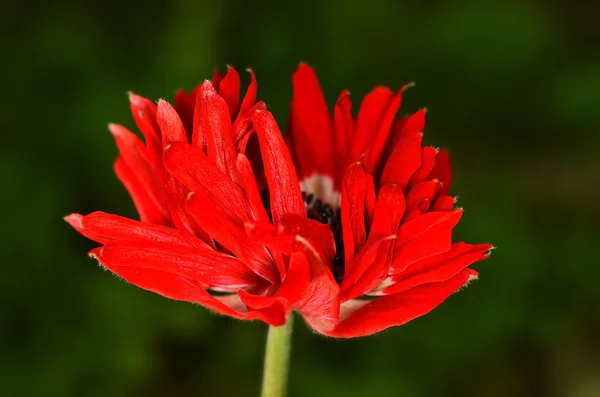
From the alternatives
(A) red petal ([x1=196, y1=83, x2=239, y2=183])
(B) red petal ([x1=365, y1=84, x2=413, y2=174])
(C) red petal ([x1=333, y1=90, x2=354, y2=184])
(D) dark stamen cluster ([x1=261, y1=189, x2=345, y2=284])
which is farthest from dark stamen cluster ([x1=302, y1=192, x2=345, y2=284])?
(A) red petal ([x1=196, y1=83, x2=239, y2=183])

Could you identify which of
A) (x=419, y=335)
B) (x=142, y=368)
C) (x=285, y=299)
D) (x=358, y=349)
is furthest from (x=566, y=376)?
(x=285, y=299)

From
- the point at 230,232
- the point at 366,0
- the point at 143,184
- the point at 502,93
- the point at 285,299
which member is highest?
the point at 366,0

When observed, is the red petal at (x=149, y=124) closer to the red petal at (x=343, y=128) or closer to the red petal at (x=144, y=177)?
the red petal at (x=144, y=177)

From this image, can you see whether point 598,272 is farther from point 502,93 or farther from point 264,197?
point 264,197

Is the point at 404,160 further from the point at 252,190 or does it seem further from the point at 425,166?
the point at 252,190

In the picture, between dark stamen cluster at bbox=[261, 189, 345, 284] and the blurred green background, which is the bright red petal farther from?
the blurred green background

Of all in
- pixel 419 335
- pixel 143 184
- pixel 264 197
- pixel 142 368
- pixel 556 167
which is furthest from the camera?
pixel 556 167

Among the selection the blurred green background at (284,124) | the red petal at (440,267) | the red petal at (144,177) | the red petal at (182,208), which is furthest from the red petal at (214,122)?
the blurred green background at (284,124)
